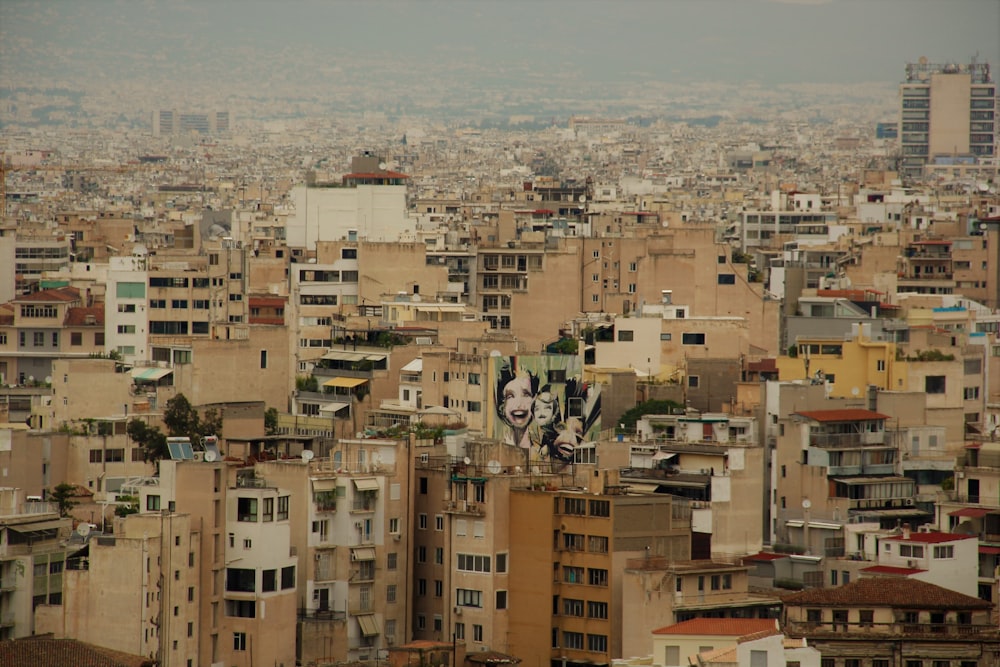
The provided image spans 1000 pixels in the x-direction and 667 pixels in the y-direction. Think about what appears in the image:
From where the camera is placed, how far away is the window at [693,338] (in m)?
52.0

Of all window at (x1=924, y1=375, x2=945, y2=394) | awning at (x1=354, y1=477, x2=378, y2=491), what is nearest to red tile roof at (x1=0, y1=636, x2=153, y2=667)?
awning at (x1=354, y1=477, x2=378, y2=491)

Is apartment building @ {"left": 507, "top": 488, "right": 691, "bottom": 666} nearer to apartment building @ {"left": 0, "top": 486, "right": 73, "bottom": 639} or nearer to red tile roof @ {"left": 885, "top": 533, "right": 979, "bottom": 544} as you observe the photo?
red tile roof @ {"left": 885, "top": 533, "right": 979, "bottom": 544}

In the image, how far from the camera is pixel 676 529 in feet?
114

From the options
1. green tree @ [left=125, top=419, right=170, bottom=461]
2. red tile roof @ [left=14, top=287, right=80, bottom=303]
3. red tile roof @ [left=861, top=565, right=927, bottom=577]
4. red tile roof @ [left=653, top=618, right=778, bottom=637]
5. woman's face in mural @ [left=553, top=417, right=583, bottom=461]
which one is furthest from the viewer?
red tile roof @ [left=14, top=287, right=80, bottom=303]

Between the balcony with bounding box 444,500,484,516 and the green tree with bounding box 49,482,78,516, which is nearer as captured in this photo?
the balcony with bounding box 444,500,484,516

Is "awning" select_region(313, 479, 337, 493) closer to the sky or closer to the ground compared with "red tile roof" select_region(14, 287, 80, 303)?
closer to the ground

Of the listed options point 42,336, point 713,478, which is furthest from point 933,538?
point 42,336

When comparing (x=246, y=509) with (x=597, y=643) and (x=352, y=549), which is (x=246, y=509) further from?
(x=597, y=643)

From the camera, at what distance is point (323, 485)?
3438 centimetres

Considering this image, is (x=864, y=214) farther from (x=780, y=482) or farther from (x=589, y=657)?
(x=589, y=657)

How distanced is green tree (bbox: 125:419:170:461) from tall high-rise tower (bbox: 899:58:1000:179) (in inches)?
4761

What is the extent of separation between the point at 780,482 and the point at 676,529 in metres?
4.30

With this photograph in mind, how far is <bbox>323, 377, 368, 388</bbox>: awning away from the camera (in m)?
49.5

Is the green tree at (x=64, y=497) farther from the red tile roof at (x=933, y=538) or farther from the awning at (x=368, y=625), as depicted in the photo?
the red tile roof at (x=933, y=538)
